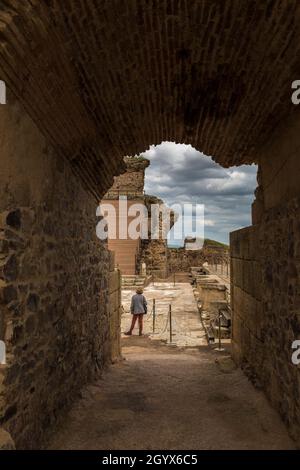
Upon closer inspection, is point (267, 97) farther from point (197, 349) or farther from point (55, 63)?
point (197, 349)

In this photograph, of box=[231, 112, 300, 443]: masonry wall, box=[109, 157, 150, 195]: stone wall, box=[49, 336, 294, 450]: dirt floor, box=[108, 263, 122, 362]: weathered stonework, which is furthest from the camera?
box=[109, 157, 150, 195]: stone wall

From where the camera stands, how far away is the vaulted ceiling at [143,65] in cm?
321

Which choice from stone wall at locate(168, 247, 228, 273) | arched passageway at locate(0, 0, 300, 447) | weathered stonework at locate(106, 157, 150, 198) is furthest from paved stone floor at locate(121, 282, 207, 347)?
stone wall at locate(168, 247, 228, 273)

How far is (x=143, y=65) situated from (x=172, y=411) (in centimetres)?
434

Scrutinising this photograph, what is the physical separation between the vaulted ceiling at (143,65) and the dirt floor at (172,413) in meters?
3.26

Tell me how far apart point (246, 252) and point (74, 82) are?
4.27 metres

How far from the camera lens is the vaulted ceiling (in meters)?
3.21

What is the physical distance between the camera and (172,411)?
528cm

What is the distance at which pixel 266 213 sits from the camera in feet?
18.0

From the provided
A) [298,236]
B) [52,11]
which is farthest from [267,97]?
[52,11]

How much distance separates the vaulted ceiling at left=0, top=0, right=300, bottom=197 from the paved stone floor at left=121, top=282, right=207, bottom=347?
672 centimetres

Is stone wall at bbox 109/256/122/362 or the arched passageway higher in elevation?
the arched passageway

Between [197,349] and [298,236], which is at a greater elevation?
[298,236]

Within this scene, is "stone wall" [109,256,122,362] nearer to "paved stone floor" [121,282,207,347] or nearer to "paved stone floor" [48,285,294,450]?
"paved stone floor" [48,285,294,450]
